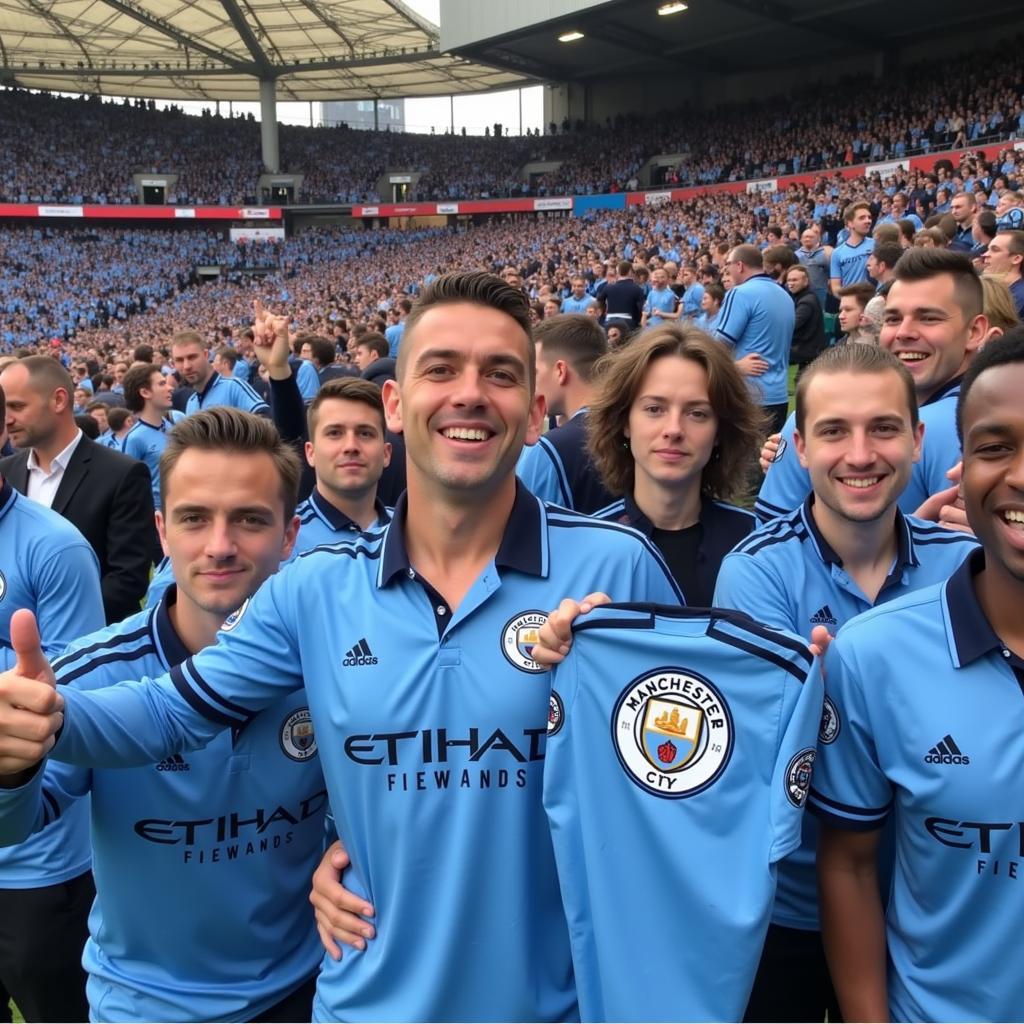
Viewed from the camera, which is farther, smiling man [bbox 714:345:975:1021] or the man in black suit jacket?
the man in black suit jacket

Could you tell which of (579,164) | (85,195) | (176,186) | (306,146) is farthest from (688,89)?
(85,195)

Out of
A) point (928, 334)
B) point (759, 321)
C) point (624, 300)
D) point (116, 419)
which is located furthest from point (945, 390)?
point (624, 300)

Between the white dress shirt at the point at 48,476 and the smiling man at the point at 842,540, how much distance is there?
3.70 m

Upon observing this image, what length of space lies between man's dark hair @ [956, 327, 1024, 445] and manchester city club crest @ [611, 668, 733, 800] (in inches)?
29.1

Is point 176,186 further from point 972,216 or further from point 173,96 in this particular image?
point 972,216

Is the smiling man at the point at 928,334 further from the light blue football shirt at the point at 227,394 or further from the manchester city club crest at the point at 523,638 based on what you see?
the light blue football shirt at the point at 227,394

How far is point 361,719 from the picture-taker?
186cm

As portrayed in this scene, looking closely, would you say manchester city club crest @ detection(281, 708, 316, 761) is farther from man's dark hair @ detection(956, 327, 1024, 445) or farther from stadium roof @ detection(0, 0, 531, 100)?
stadium roof @ detection(0, 0, 531, 100)

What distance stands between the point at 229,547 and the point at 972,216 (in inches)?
438

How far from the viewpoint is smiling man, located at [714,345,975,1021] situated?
232cm

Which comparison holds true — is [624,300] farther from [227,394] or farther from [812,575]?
[812,575]

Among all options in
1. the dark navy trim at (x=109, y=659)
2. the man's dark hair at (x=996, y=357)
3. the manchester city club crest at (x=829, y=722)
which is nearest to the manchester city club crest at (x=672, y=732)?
the manchester city club crest at (x=829, y=722)

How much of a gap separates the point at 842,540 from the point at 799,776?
36.6 inches

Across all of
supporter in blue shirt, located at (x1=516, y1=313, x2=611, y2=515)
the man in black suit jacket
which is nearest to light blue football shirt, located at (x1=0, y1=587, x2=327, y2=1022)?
supporter in blue shirt, located at (x1=516, y1=313, x2=611, y2=515)
